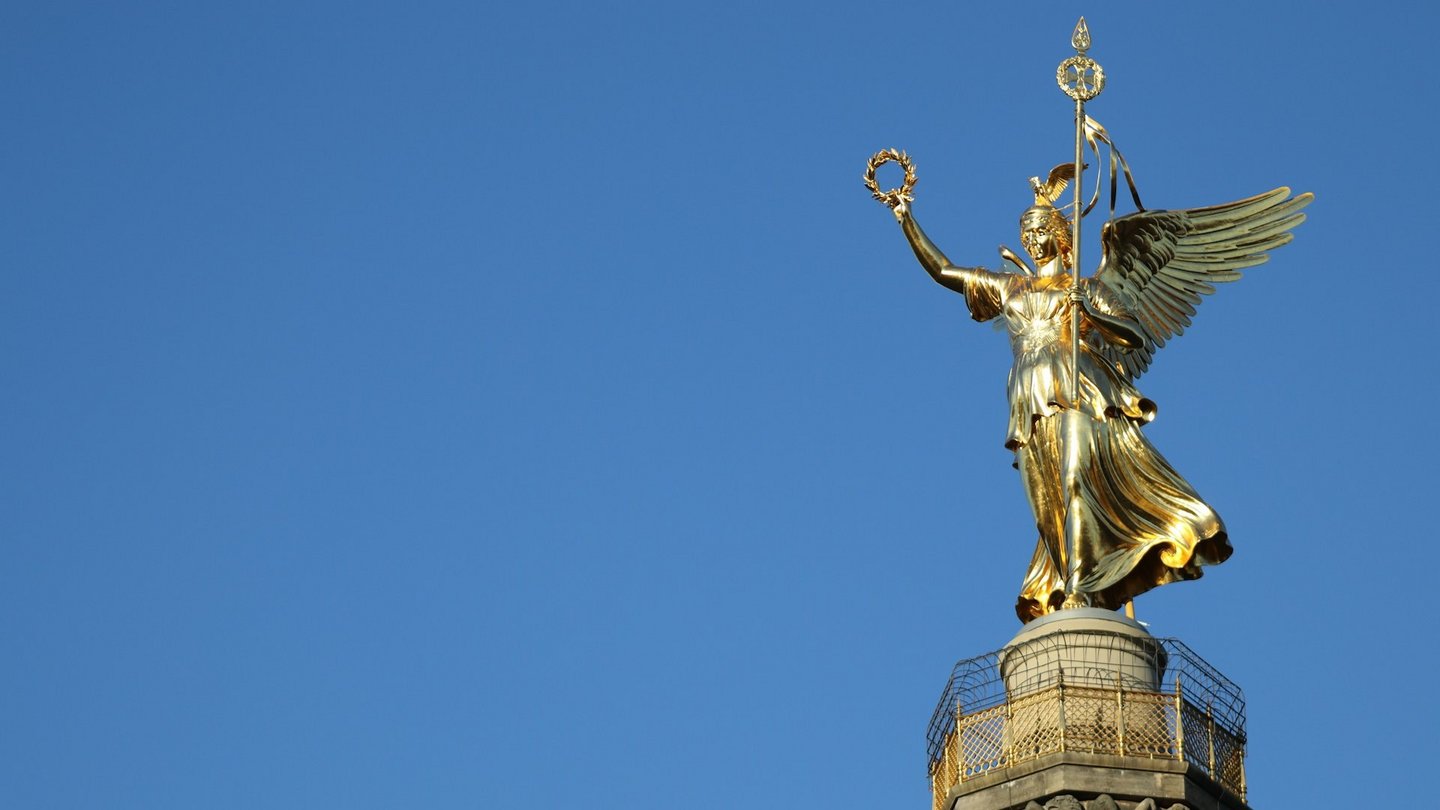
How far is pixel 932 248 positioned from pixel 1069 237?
185 centimetres

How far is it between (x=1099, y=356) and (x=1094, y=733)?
591 centimetres

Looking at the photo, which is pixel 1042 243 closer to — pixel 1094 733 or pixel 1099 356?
pixel 1099 356

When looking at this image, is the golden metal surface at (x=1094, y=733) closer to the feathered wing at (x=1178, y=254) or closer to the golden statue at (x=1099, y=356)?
the golden statue at (x=1099, y=356)

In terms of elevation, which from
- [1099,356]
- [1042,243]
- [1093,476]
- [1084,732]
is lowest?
[1084,732]

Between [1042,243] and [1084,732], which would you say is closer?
[1084,732]


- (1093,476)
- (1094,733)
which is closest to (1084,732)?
(1094,733)

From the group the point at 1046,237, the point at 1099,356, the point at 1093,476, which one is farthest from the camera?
the point at 1046,237

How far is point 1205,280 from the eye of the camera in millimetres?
40438

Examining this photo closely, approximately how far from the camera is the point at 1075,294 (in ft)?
127

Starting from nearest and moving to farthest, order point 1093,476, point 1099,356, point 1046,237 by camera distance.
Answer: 1. point 1093,476
2. point 1099,356
3. point 1046,237

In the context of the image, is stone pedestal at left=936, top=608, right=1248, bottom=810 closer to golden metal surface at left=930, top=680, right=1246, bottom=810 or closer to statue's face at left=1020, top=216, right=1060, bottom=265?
golden metal surface at left=930, top=680, right=1246, bottom=810

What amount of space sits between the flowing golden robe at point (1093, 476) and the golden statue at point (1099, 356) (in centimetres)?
1

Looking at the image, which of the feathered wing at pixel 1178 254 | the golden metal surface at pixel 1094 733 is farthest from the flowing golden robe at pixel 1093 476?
the golden metal surface at pixel 1094 733

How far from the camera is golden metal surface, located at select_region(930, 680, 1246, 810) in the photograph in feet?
114
